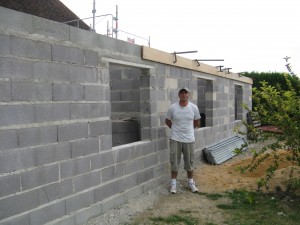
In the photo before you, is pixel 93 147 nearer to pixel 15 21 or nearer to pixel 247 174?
pixel 15 21

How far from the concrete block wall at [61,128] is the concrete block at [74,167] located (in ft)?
0.04

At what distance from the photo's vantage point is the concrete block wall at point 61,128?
3246 millimetres

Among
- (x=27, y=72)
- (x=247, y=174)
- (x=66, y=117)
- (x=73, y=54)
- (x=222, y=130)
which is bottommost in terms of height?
(x=247, y=174)

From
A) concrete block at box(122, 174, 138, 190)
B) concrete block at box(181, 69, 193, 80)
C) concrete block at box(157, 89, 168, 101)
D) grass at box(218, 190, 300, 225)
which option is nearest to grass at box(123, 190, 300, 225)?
grass at box(218, 190, 300, 225)

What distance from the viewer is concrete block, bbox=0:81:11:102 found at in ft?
10.3

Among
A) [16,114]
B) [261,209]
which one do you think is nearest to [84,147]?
[16,114]

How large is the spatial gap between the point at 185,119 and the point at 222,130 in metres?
4.31

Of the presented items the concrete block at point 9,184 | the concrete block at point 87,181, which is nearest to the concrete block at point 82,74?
the concrete block at point 87,181

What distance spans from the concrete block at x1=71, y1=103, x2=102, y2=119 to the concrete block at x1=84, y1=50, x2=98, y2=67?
513 mm

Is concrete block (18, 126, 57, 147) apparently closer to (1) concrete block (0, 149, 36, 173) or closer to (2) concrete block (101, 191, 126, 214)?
(1) concrete block (0, 149, 36, 173)

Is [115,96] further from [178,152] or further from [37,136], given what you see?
[37,136]

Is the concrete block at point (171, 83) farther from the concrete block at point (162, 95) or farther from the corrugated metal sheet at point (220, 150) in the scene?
the corrugated metal sheet at point (220, 150)

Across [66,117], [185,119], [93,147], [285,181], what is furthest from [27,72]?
[285,181]

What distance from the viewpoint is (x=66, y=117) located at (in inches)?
154
